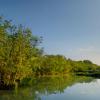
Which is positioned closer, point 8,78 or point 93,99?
point 93,99

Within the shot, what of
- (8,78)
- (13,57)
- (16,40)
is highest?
(16,40)

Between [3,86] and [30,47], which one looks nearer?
[3,86]

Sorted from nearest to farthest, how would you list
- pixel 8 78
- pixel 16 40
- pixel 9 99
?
pixel 9 99, pixel 8 78, pixel 16 40

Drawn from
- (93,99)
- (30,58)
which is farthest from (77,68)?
(93,99)

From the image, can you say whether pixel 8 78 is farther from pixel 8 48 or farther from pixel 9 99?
pixel 9 99

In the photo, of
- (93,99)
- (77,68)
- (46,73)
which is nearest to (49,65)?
(46,73)

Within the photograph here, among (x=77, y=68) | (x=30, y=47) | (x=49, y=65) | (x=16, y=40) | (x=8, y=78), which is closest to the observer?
(x=8, y=78)

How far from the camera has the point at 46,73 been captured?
264 ft

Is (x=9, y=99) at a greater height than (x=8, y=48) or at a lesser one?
lesser

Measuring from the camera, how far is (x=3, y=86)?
32.3m

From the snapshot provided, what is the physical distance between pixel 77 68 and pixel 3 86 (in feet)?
295

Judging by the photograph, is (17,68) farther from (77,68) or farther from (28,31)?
(77,68)

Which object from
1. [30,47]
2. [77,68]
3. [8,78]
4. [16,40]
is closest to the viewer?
[8,78]

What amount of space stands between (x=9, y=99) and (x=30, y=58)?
13712 millimetres
